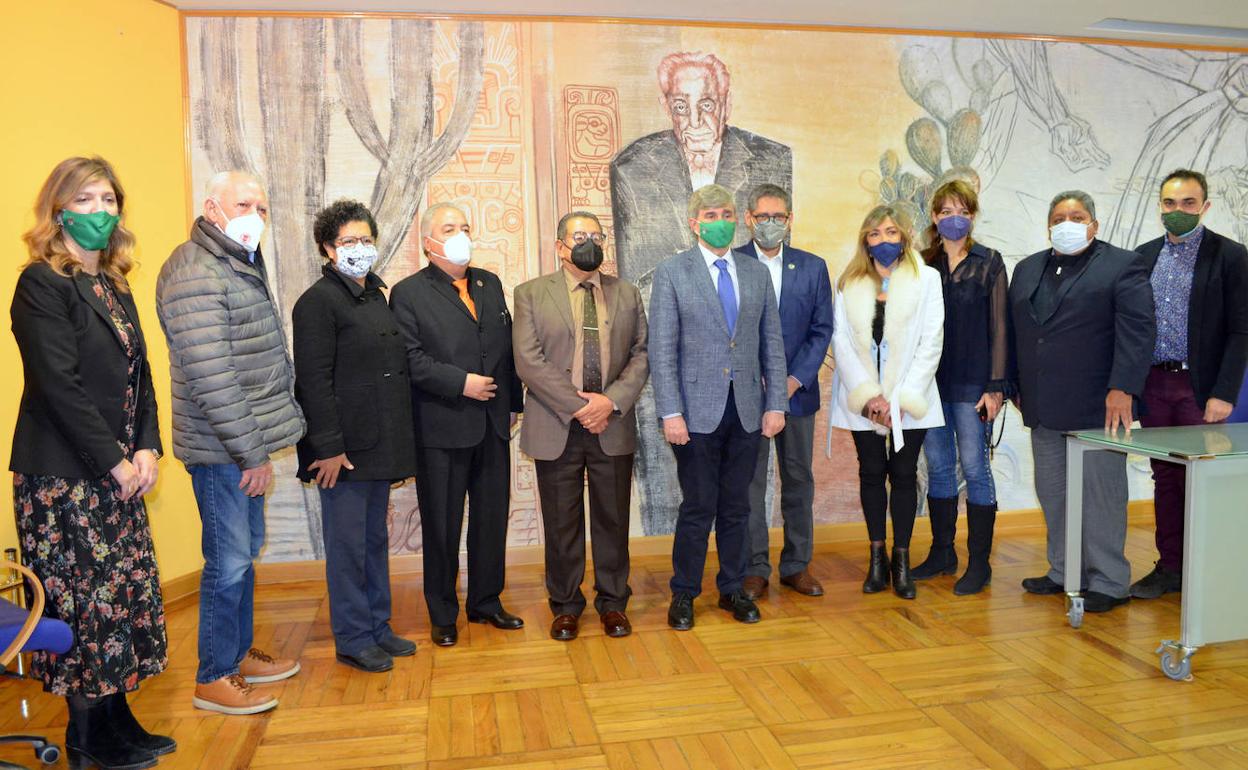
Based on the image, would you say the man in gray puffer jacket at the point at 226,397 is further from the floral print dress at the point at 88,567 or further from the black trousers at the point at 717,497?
the black trousers at the point at 717,497

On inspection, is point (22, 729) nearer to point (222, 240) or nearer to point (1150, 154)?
point (222, 240)

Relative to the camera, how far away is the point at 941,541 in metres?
4.18

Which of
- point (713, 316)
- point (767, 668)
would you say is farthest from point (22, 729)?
point (713, 316)

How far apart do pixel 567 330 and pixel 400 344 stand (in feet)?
1.99

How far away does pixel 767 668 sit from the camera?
3.23 metres

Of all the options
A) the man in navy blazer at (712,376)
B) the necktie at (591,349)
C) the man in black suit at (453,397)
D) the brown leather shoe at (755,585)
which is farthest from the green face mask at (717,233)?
the brown leather shoe at (755,585)

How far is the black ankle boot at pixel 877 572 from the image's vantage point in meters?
4.01

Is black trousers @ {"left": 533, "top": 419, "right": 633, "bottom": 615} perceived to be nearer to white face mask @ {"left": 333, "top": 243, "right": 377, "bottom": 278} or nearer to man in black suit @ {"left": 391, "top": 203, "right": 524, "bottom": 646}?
man in black suit @ {"left": 391, "top": 203, "right": 524, "bottom": 646}

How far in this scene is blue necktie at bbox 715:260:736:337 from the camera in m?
3.54

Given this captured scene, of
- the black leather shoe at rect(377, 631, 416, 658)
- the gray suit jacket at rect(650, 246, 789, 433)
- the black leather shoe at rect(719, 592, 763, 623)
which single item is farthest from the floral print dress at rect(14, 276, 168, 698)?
the black leather shoe at rect(719, 592, 763, 623)

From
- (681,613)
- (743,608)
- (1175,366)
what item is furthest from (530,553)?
(1175,366)

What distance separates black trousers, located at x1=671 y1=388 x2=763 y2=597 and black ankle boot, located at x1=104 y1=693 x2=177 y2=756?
5.99 ft

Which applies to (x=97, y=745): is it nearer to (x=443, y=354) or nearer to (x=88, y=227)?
(x=88, y=227)

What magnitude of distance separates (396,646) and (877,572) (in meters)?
1.99
